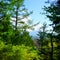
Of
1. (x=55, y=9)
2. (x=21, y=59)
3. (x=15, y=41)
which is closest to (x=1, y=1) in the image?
(x=21, y=59)

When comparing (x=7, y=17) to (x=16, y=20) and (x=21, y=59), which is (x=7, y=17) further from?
(x=16, y=20)

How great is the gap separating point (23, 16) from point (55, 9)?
487 cm

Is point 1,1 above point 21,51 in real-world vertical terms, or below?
above

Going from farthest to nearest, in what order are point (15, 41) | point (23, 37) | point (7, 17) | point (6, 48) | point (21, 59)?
1. point (23, 37)
2. point (15, 41)
3. point (21, 59)
4. point (6, 48)
5. point (7, 17)

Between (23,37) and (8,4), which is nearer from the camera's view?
(8,4)

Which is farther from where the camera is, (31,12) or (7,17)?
(31,12)

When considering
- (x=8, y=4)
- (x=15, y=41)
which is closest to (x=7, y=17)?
(x=8, y=4)

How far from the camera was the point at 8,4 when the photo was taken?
24.4 metres

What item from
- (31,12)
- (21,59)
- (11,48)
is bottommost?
(21,59)

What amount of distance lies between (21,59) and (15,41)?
5763mm

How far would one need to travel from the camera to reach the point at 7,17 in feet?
78.0

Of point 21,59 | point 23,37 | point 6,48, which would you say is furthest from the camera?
point 23,37

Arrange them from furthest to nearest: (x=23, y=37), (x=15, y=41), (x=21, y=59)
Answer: (x=23, y=37) → (x=15, y=41) → (x=21, y=59)

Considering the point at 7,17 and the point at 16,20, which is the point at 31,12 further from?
the point at 7,17
